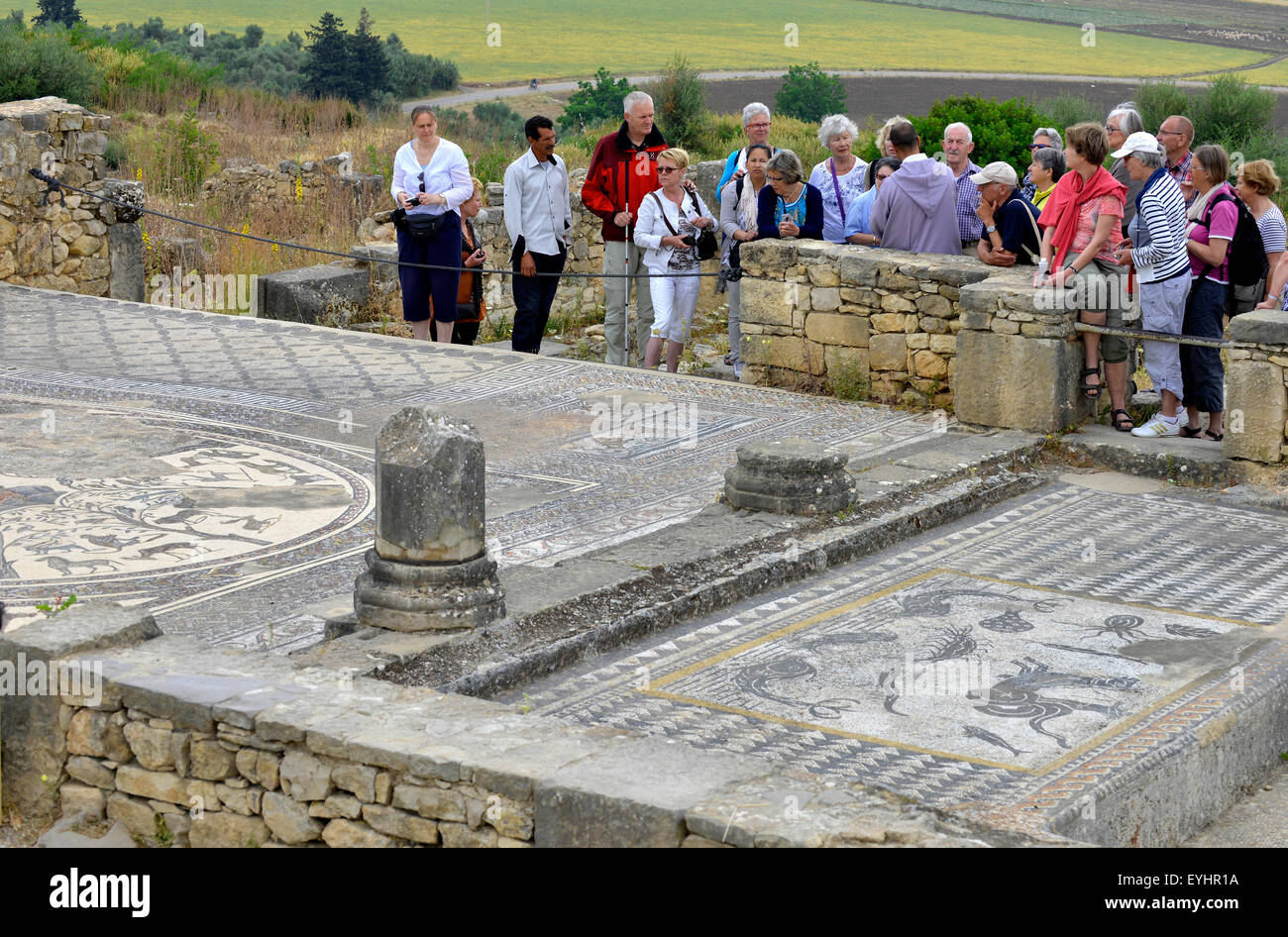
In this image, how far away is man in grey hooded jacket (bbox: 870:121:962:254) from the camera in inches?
392

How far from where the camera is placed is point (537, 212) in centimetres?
1141

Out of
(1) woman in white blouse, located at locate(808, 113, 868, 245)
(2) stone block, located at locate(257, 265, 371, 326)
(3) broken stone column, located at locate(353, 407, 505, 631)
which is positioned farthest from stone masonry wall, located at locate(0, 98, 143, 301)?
(3) broken stone column, located at locate(353, 407, 505, 631)

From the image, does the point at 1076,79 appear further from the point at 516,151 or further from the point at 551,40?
the point at 516,151

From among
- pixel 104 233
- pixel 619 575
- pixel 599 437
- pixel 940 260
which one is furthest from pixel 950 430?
pixel 104 233

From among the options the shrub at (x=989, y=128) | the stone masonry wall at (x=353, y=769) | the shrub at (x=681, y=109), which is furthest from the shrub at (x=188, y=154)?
the stone masonry wall at (x=353, y=769)

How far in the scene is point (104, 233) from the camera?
13.6m

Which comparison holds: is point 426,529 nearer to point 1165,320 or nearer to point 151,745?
point 151,745

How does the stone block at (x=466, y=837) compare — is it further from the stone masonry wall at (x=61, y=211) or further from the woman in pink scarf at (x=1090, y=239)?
the stone masonry wall at (x=61, y=211)

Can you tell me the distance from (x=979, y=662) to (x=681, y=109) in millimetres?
20026

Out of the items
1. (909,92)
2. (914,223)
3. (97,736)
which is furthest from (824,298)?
(909,92)

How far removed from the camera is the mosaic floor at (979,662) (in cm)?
546

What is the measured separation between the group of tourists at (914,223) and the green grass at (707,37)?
38116 millimetres

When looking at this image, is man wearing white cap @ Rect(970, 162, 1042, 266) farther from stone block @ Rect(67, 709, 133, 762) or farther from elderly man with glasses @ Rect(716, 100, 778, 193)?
stone block @ Rect(67, 709, 133, 762)

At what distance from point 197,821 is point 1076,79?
47926 millimetres
